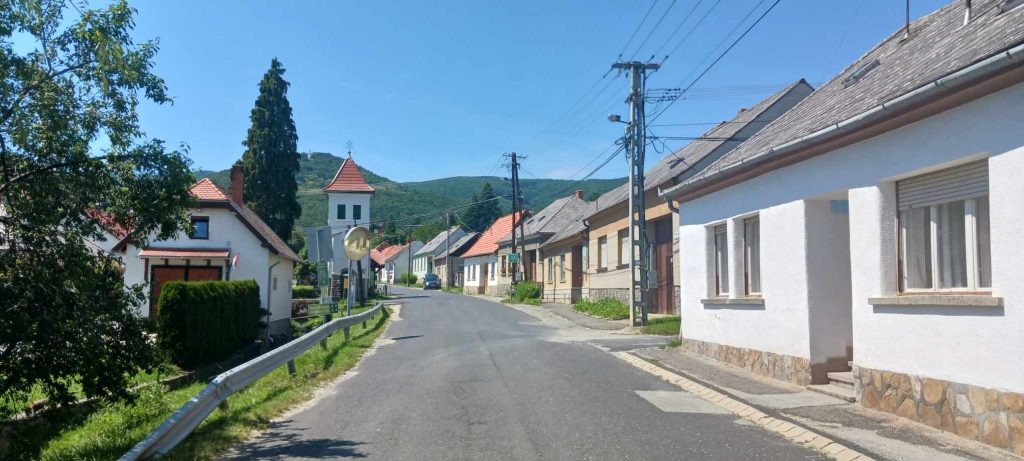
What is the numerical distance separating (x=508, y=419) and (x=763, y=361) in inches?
202

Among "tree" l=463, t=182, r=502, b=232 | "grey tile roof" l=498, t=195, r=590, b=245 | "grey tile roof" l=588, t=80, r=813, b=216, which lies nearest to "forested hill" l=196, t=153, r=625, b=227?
"tree" l=463, t=182, r=502, b=232

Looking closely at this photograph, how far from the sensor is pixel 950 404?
740 cm

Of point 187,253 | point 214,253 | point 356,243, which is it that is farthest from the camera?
point 187,253

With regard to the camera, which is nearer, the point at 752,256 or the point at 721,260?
the point at 752,256

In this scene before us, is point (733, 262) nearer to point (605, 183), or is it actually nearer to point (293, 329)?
point (293, 329)

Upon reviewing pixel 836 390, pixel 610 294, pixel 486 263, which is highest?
pixel 486 263

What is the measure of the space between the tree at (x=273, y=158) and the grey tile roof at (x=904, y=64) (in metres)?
39.1

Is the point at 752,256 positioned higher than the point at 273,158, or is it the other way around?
the point at 273,158

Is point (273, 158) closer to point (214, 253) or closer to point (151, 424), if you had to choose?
point (214, 253)

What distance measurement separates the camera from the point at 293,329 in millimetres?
32500

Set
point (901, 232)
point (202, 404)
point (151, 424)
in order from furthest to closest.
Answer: point (151, 424) → point (901, 232) → point (202, 404)

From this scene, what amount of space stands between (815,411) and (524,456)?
3.98 m

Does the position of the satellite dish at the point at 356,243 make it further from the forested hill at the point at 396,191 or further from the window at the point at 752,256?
the forested hill at the point at 396,191

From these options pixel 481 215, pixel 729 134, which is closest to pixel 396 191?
pixel 481 215
